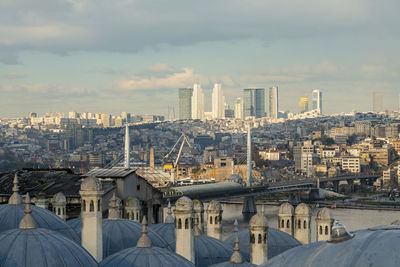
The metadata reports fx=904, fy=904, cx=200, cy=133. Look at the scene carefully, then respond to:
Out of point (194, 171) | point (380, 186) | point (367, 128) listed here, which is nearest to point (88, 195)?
point (380, 186)

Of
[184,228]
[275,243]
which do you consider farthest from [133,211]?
[184,228]

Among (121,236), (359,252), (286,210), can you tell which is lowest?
(121,236)

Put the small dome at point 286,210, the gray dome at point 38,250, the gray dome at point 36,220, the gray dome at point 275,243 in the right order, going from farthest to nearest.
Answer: the small dome at point 286,210 < the gray dome at point 275,243 < the gray dome at point 36,220 < the gray dome at point 38,250

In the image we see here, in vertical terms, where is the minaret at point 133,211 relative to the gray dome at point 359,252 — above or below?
below

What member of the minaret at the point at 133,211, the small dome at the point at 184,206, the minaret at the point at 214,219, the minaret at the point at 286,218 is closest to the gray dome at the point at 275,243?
the minaret at the point at 214,219

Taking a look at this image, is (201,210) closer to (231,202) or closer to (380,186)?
(231,202)

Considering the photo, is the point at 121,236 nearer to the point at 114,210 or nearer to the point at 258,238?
the point at 114,210

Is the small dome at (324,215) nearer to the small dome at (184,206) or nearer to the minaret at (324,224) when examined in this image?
the minaret at (324,224)

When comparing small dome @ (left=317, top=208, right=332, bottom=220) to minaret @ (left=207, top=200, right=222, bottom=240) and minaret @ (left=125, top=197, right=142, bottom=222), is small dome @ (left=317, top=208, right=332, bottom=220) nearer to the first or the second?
minaret @ (left=207, top=200, right=222, bottom=240)
